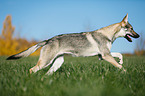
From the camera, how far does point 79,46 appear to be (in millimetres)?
3969

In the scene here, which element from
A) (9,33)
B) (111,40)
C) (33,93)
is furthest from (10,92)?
(9,33)

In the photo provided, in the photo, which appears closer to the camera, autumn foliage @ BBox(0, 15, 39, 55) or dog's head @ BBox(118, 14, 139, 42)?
dog's head @ BBox(118, 14, 139, 42)

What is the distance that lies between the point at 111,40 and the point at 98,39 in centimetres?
50

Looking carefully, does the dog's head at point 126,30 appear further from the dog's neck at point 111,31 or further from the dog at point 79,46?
the dog's neck at point 111,31

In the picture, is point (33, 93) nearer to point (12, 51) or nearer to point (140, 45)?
point (12, 51)

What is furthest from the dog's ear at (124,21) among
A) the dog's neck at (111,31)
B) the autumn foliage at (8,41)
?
the autumn foliage at (8,41)

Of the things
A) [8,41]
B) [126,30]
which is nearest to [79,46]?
[126,30]

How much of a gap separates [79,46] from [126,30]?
6.45 ft

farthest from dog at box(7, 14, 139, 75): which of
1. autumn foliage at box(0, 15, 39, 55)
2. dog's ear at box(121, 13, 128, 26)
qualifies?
autumn foliage at box(0, 15, 39, 55)

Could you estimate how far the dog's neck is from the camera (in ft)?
14.1

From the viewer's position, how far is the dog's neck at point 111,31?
14.1 feet

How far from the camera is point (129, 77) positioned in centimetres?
360

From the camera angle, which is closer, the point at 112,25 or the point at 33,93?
the point at 33,93

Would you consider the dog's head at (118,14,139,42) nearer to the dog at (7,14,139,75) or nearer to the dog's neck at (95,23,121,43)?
the dog at (7,14,139,75)
